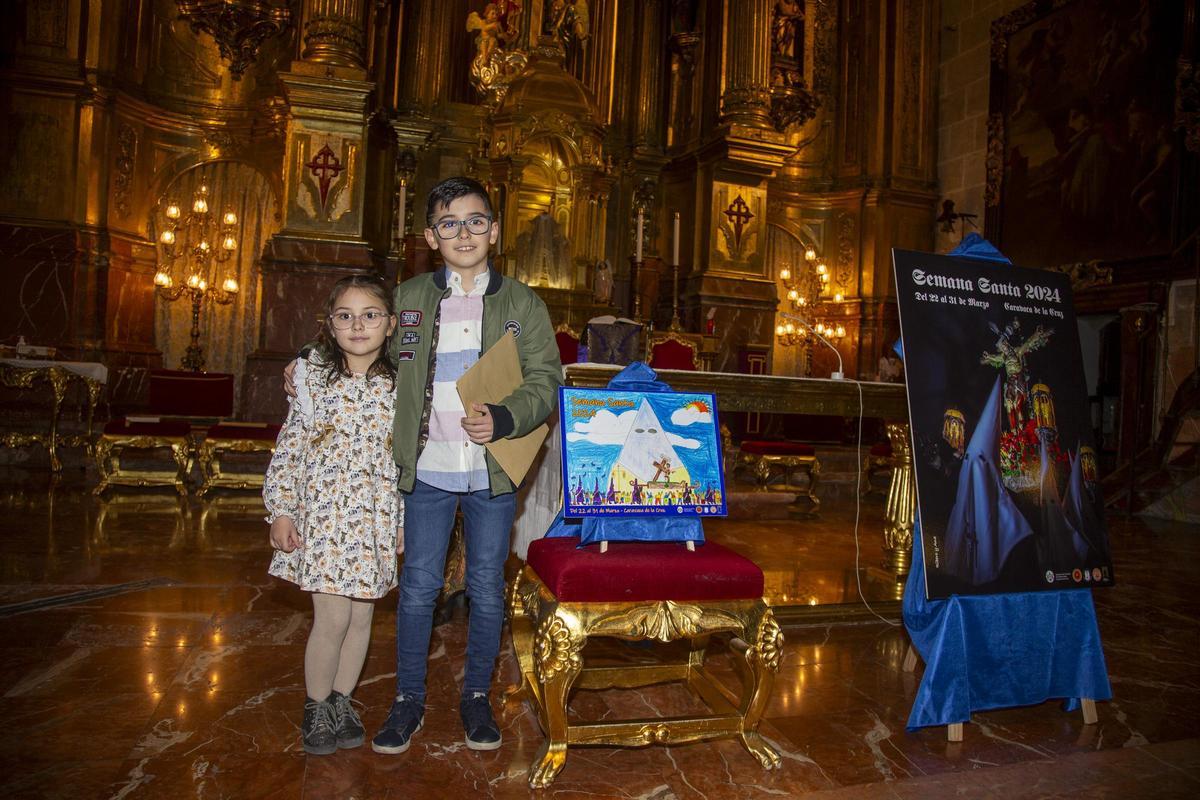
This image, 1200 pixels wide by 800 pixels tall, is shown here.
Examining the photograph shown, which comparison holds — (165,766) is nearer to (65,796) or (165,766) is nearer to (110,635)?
(65,796)

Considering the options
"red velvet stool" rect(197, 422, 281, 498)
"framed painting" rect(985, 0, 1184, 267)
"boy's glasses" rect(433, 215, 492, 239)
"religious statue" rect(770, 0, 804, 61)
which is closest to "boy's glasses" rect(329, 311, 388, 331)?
"boy's glasses" rect(433, 215, 492, 239)

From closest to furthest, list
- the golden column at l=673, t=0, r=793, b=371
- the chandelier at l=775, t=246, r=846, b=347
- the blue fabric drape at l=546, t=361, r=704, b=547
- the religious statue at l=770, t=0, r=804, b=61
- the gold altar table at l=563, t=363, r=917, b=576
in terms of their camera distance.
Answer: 1. the blue fabric drape at l=546, t=361, r=704, b=547
2. the gold altar table at l=563, t=363, r=917, b=576
3. the golden column at l=673, t=0, r=793, b=371
4. the religious statue at l=770, t=0, r=804, b=61
5. the chandelier at l=775, t=246, r=846, b=347

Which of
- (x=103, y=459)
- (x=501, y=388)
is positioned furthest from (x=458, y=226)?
(x=103, y=459)

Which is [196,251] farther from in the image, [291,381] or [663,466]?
[663,466]

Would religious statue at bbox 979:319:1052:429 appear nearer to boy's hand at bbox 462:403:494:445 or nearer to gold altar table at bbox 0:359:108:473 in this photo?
boy's hand at bbox 462:403:494:445

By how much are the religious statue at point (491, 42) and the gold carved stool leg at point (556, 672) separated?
10.5m

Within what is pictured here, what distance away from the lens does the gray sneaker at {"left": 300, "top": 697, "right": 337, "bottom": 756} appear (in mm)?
2213

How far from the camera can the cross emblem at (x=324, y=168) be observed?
8.78m

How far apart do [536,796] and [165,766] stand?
1042 millimetres

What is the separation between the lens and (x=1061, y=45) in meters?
11.0

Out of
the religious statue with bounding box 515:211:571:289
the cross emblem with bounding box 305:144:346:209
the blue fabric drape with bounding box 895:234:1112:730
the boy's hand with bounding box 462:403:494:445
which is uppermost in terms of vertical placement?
the cross emblem with bounding box 305:144:346:209

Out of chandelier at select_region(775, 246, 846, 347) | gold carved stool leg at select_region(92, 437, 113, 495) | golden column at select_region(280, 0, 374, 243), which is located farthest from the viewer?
chandelier at select_region(775, 246, 846, 347)

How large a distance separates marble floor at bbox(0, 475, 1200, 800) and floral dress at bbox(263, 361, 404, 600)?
1.80 feet

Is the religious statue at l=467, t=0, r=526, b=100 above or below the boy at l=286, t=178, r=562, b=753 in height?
above
